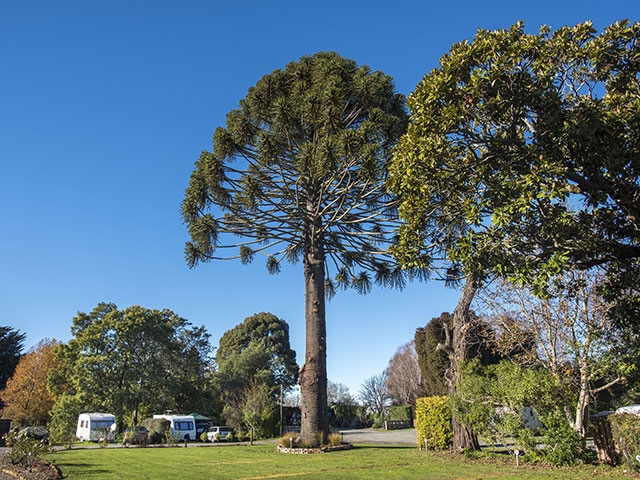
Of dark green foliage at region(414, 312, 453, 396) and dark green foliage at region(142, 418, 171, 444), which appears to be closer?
dark green foliage at region(142, 418, 171, 444)

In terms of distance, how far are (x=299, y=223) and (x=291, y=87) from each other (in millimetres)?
5692

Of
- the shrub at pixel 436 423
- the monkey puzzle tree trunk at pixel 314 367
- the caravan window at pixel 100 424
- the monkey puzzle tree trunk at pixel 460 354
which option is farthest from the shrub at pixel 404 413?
the monkey puzzle tree trunk at pixel 460 354

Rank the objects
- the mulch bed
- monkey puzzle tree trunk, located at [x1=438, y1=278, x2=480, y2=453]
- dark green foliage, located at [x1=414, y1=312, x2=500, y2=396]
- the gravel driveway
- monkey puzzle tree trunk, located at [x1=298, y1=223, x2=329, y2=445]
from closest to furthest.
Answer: the mulch bed
monkey puzzle tree trunk, located at [x1=438, y1=278, x2=480, y2=453]
monkey puzzle tree trunk, located at [x1=298, y1=223, x2=329, y2=445]
the gravel driveway
dark green foliage, located at [x1=414, y1=312, x2=500, y2=396]

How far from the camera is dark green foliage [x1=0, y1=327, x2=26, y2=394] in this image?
1939 inches

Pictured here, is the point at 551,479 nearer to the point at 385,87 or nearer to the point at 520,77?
the point at 520,77

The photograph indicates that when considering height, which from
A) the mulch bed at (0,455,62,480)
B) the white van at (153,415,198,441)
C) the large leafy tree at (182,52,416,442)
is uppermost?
the large leafy tree at (182,52,416,442)

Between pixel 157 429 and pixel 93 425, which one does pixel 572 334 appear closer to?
pixel 157 429

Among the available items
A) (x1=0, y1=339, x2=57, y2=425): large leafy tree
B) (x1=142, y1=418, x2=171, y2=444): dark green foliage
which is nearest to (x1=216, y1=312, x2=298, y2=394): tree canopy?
(x1=142, y1=418, x2=171, y2=444): dark green foliage

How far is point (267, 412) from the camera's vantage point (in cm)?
3325

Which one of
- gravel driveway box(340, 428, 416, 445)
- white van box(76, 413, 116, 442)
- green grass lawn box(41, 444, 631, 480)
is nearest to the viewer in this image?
green grass lawn box(41, 444, 631, 480)

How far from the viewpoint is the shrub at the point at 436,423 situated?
15.3m

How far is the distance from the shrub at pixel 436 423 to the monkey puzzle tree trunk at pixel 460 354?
0.51 meters

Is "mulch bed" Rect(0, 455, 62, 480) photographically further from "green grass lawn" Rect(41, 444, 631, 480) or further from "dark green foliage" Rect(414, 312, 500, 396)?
"dark green foliage" Rect(414, 312, 500, 396)

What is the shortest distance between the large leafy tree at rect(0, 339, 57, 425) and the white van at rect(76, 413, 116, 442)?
9.14 meters
